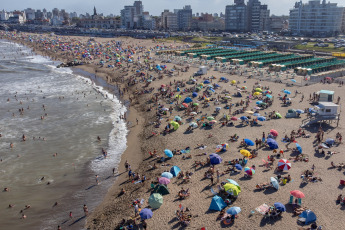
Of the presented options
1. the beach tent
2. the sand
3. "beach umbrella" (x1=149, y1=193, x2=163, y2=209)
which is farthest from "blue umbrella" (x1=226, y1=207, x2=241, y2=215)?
the beach tent

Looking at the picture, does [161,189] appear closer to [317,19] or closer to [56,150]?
[56,150]

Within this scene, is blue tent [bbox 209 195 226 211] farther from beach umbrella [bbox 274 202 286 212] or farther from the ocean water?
the ocean water

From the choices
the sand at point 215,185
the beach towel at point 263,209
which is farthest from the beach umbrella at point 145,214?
the beach towel at point 263,209

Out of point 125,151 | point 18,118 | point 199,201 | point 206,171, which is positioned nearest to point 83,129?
point 125,151

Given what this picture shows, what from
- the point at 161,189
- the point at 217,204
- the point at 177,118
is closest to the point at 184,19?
the point at 177,118

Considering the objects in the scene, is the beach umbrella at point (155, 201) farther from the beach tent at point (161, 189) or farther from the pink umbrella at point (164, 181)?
the pink umbrella at point (164, 181)
